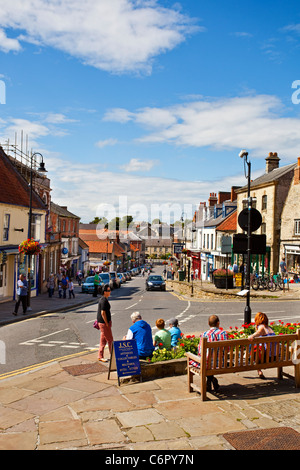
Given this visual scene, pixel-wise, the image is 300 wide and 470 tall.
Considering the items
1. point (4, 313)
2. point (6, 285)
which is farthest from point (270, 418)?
point (6, 285)

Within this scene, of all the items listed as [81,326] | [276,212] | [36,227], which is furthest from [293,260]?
[81,326]

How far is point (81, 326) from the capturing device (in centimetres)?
1595

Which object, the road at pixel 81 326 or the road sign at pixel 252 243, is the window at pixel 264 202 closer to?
the road at pixel 81 326

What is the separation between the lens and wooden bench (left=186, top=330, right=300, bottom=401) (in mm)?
6820

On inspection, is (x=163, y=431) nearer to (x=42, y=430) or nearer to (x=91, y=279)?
(x=42, y=430)

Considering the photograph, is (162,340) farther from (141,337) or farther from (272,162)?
(272,162)

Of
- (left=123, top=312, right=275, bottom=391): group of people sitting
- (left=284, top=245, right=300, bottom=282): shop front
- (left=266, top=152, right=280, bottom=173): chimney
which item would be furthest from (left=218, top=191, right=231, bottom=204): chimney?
(left=123, top=312, right=275, bottom=391): group of people sitting

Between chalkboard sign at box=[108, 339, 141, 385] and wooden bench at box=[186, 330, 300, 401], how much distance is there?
1131 mm

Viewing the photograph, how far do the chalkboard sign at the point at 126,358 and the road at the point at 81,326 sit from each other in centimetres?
328

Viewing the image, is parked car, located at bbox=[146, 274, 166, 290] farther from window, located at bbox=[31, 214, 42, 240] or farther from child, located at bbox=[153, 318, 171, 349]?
child, located at bbox=[153, 318, 171, 349]

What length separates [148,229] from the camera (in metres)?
175

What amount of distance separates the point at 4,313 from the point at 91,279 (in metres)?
16.2

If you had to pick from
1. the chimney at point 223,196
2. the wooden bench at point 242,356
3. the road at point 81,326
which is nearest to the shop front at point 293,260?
the road at point 81,326

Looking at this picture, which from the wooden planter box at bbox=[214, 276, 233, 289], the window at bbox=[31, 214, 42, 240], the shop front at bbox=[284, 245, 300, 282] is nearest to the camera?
the wooden planter box at bbox=[214, 276, 233, 289]
